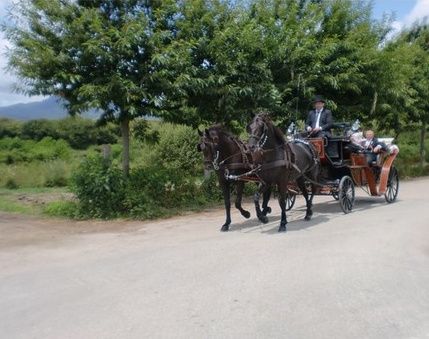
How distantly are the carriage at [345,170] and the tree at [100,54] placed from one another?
3.41m

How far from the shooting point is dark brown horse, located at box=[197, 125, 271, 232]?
411 inches

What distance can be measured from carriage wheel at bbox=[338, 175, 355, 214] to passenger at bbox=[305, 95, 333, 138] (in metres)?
1.11

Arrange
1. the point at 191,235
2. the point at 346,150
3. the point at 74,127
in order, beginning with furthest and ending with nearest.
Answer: the point at 74,127 → the point at 346,150 → the point at 191,235

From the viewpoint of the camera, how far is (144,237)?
10336 mm

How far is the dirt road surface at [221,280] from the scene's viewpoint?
17.7ft

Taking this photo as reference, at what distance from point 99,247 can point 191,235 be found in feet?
5.66

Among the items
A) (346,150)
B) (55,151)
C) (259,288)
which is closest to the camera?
(259,288)

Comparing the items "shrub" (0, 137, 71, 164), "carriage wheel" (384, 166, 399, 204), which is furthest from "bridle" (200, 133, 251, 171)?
"shrub" (0, 137, 71, 164)

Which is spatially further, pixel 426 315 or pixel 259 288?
pixel 259 288

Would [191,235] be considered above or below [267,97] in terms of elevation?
below

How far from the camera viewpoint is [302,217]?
1189 cm

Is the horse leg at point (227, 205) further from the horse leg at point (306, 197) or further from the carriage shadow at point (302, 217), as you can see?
the horse leg at point (306, 197)

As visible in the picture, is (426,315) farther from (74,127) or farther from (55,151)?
(74,127)

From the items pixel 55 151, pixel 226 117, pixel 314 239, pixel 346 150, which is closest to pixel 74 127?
pixel 55 151
